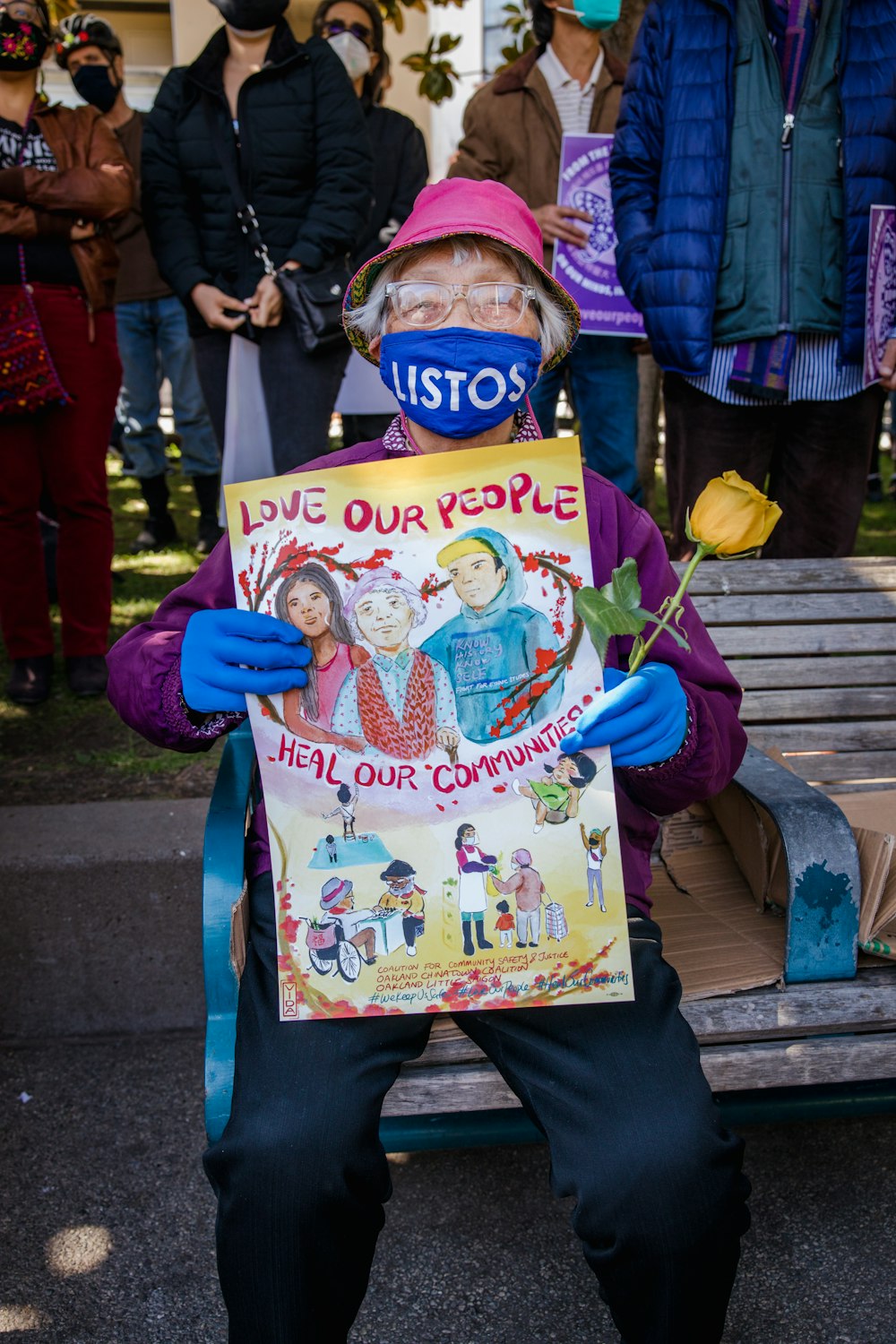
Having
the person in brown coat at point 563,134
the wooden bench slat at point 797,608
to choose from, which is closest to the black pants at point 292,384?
the person in brown coat at point 563,134

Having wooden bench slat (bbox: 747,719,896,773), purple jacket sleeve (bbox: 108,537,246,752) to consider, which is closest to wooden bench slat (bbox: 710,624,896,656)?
wooden bench slat (bbox: 747,719,896,773)

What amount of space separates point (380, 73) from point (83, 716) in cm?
307

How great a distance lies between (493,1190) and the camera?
7.91 ft

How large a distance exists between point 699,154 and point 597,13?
1.37 metres

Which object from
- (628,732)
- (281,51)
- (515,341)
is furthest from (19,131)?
(628,732)

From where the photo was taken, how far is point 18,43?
3.69m

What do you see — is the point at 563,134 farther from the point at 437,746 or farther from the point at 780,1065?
the point at 780,1065

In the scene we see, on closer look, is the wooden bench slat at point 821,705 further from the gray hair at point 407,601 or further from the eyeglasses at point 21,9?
the eyeglasses at point 21,9

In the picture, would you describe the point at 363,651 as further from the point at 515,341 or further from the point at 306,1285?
the point at 306,1285

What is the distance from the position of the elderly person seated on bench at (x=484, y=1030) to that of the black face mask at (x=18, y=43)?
2.34 metres

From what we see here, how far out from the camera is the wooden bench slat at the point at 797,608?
2795 millimetres

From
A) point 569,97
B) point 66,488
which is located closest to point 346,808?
point 66,488

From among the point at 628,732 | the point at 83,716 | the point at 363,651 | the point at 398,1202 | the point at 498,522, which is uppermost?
the point at 498,522

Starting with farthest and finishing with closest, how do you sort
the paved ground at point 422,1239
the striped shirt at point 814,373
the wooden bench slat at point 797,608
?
the striped shirt at point 814,373
the wooden bench slat at point 797,608
the paved ground at point 422,1239
